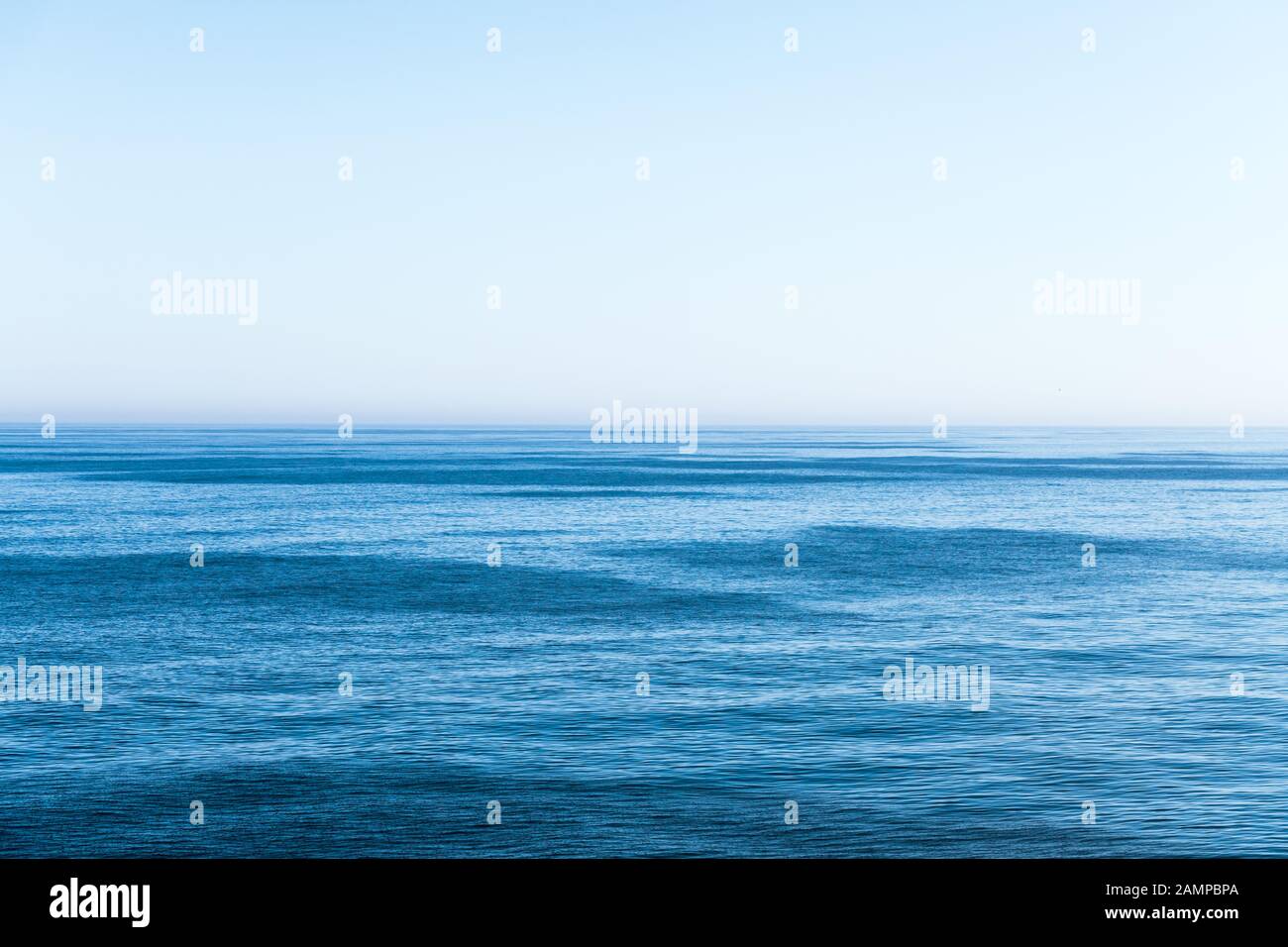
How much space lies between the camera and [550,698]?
42.5 meters

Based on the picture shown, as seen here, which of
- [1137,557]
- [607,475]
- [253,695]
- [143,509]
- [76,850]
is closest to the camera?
[76,850]

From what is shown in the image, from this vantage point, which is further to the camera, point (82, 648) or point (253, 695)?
point (82, 648)

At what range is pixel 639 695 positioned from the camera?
139ft

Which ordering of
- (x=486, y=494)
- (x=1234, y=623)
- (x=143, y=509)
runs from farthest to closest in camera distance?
(x=486, y=494), (x=143, y=509), (x=1234, y=623)

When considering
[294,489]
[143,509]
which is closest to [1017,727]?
[143,509]

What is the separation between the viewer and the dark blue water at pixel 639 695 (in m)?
29.9

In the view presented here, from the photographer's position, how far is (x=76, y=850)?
28016 millimetres

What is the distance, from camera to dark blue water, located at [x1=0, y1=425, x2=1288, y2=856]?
29.9m
